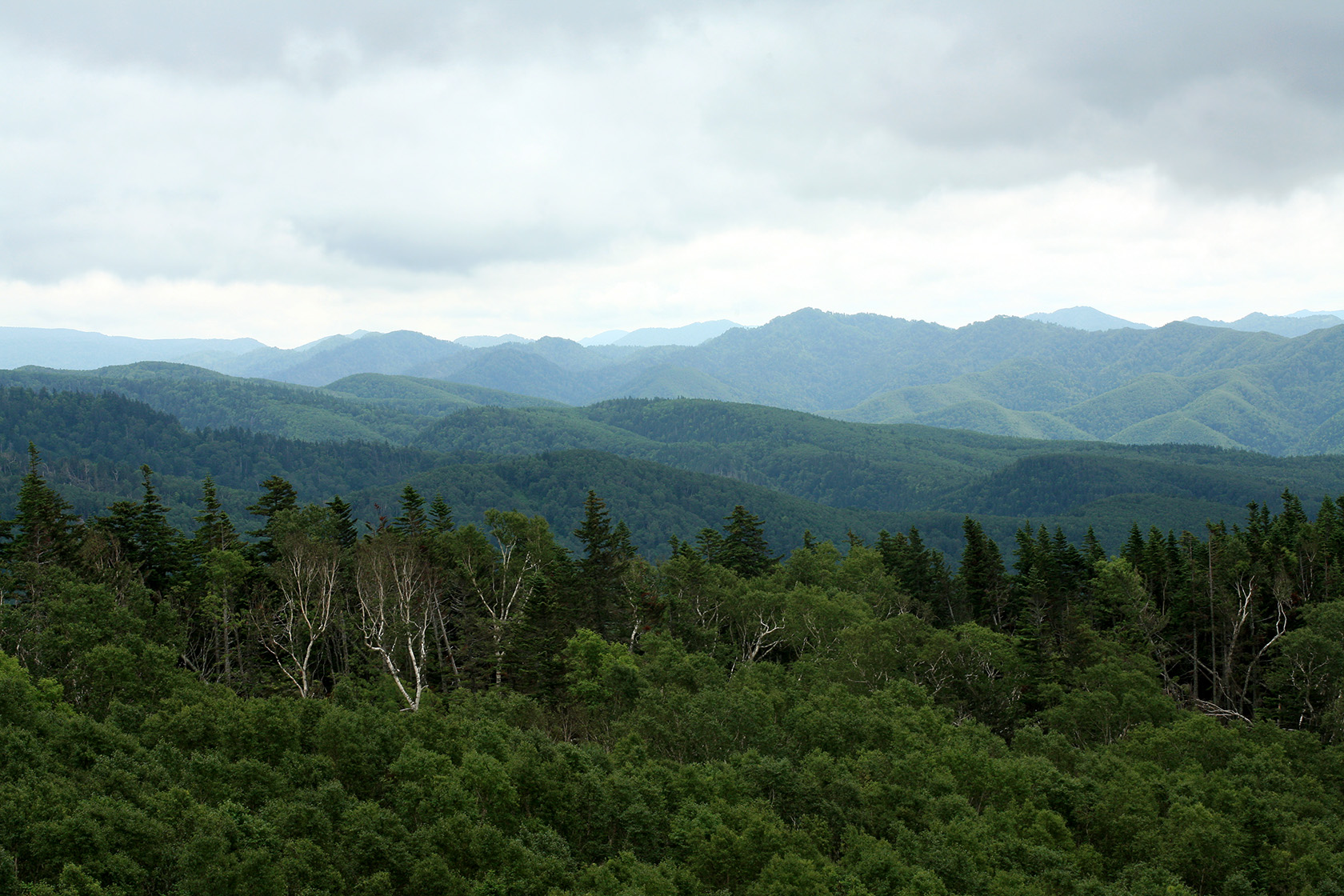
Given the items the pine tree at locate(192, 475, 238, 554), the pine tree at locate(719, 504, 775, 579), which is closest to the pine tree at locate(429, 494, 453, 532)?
the pine tree at locate(192, 475, 238, 554)

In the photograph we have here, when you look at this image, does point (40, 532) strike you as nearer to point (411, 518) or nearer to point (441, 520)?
point (411, 518)

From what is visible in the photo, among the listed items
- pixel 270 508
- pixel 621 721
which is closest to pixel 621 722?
pixel 621 721

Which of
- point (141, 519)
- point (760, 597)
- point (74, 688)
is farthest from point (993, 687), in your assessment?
point (141, 519)

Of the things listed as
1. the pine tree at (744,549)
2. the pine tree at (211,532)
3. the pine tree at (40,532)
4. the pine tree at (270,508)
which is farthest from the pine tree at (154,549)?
the pine tree at (744,549)

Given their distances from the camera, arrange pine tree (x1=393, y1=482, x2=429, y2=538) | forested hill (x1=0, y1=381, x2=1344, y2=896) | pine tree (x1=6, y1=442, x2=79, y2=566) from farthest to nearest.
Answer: pine tree (x1=393, y1=482, x2=429, y2=538), pine tree (x1=6, y1=442, x2=79, y2=566), forested hill (x1=0, y1=381, x2=1344, y2=896)

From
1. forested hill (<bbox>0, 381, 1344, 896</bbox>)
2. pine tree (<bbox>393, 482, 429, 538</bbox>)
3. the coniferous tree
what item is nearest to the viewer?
forested hill (<bbox>0, 381, 1344, 896</bbox>)

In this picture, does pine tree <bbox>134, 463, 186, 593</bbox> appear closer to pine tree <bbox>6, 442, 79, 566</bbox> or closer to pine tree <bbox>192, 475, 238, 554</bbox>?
pine tree <bbox>192, 475, 238, 554</bbox>

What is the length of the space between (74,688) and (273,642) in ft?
45.4

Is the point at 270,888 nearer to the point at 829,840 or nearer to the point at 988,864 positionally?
the point at 829,840

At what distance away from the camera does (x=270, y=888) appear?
3169cm

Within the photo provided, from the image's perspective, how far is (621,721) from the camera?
53.9 metres

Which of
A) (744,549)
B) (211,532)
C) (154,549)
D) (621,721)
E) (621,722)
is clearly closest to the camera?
(621,722)

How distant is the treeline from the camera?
36.0 m

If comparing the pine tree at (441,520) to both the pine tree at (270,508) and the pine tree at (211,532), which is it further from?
the pine tree at (211,532)
